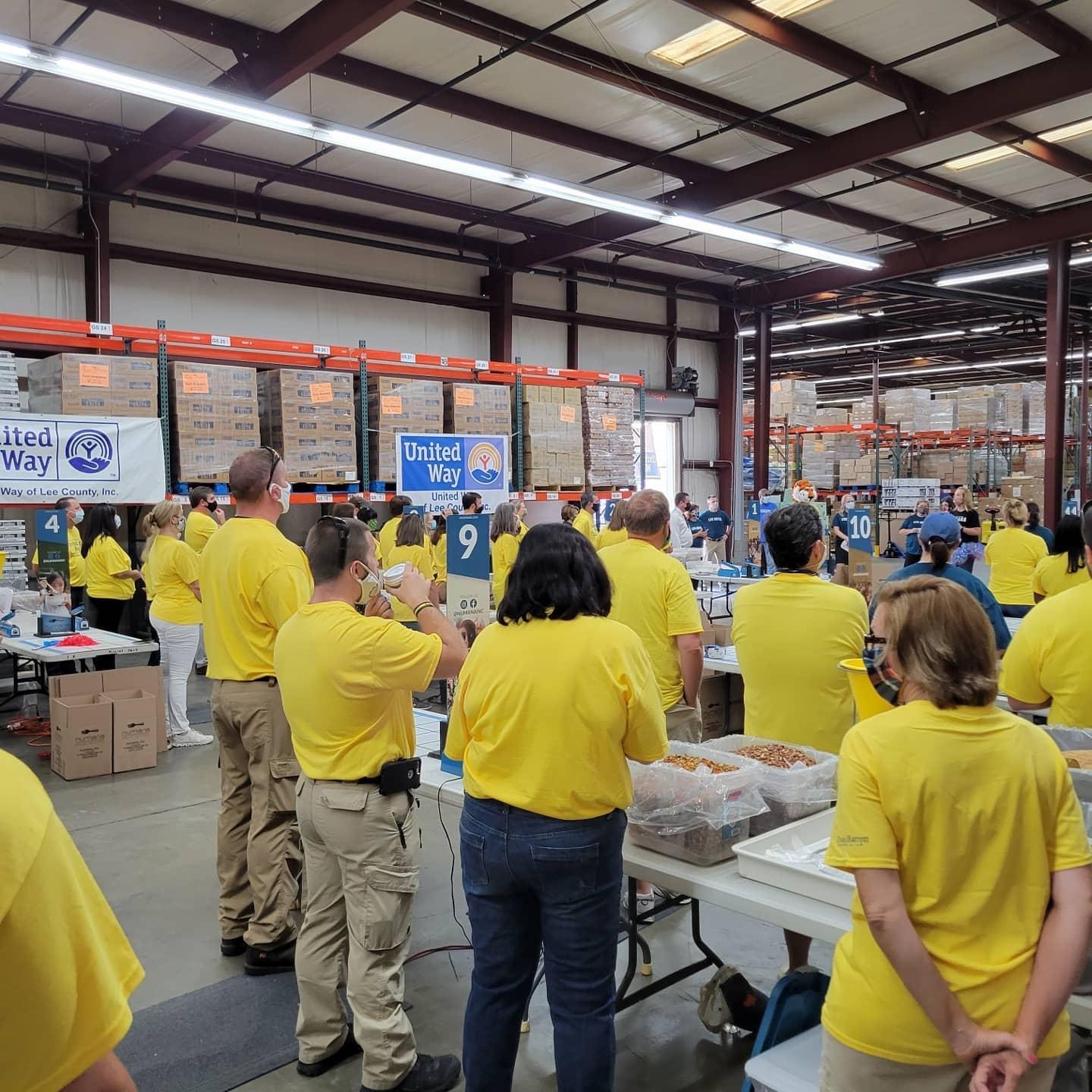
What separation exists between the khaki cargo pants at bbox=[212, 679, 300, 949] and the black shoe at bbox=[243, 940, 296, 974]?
0.03m

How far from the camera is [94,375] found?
8.52 meters

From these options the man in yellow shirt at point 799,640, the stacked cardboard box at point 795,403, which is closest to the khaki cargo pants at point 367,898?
the man in yellow shirt at point 799,640

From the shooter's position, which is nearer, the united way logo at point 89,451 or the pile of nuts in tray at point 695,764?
the pile of nuts in tray at point 695,764

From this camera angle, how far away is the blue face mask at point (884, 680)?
1763 mm

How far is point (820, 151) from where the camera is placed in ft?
31.4

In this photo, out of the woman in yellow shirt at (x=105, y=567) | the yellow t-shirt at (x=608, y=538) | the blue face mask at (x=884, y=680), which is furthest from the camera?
the yellow t-shirt at (x=608, y=538)

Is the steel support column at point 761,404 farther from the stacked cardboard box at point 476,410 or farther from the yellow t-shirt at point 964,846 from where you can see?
the yellow t-shirt at point 964,846

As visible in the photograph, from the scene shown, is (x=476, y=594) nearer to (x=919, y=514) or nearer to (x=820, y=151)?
(x=820, y=151)

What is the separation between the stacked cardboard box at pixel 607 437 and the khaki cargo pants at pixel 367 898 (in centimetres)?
978

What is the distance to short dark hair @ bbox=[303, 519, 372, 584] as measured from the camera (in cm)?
278

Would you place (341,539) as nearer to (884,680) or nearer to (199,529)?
(884,680)

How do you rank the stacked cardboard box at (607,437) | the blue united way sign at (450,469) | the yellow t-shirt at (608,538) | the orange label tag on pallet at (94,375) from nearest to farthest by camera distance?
1. the orange label tag on pallet at (94,375)
2. the yellow t-shirt at (608,538)
3. the blue united way sign at (450,469)
4. the stacked cardboard box at (607,437)

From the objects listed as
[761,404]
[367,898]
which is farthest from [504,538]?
[761,404]

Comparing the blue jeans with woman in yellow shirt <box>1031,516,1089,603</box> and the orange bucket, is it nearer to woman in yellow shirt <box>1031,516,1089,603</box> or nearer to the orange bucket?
the orange bucket
